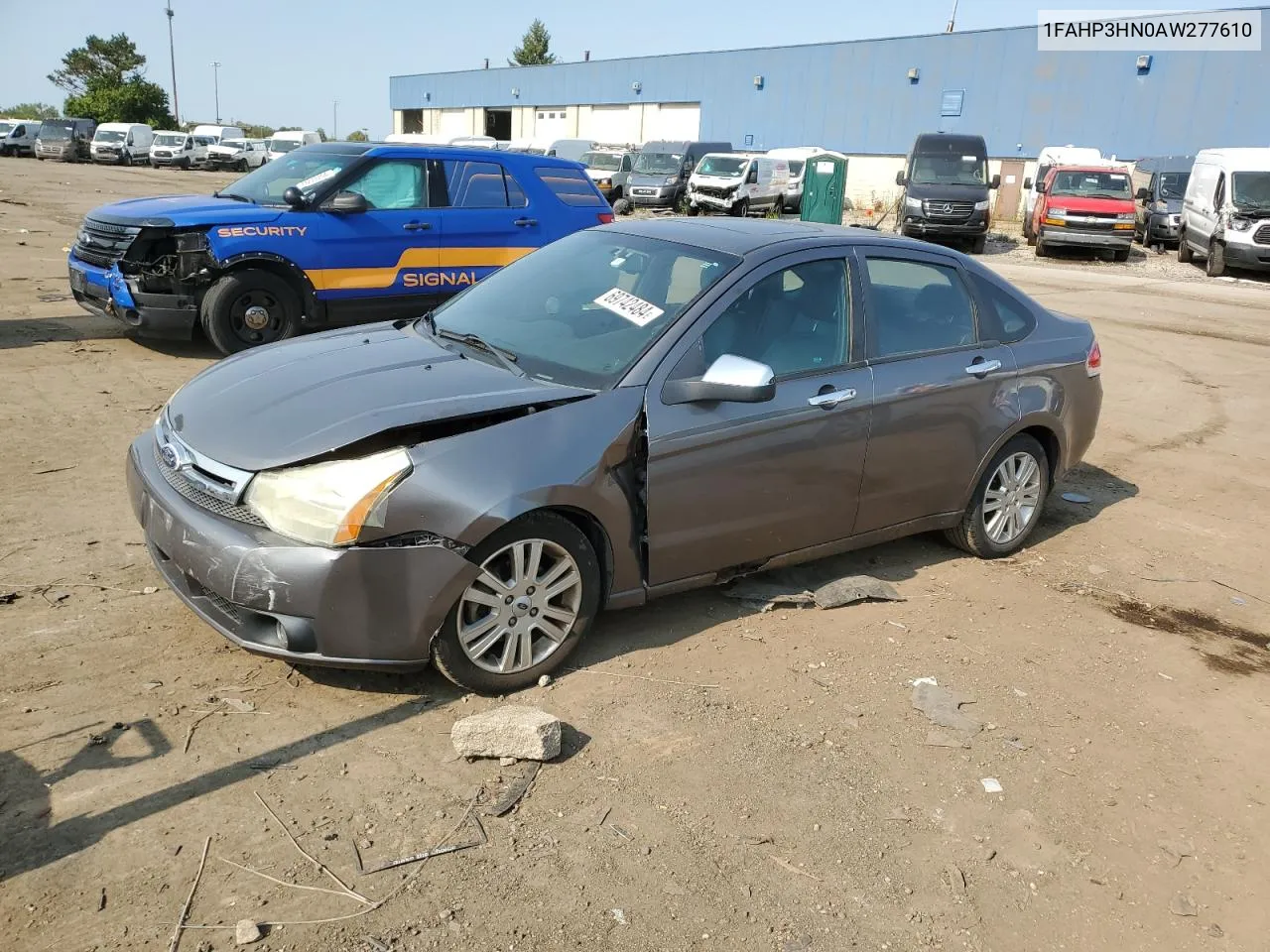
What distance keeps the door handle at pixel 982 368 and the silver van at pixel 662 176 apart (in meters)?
26.1

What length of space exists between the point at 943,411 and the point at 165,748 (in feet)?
11.6

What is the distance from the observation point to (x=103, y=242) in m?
8.41

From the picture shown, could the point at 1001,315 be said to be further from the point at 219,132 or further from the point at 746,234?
the point at 219,132

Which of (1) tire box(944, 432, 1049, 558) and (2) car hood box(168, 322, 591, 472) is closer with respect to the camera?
(2) car hood box(168, 322, 591, 472)

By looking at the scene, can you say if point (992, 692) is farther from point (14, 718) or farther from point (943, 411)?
point (14, 718)

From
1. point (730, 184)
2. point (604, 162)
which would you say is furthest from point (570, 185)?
point (604, 162)

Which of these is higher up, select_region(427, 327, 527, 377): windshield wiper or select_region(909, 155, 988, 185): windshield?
select_region(909, 155, 988, 185): windshield

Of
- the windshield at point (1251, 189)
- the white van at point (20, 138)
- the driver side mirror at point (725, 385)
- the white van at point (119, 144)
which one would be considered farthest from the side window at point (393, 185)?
the white van at point (20, 138)

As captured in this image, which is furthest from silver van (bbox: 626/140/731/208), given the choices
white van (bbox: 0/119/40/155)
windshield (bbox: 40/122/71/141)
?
white van (bbox: 0/119/40/155)

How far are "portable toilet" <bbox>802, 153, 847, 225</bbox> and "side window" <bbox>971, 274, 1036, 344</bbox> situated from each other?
2326cm

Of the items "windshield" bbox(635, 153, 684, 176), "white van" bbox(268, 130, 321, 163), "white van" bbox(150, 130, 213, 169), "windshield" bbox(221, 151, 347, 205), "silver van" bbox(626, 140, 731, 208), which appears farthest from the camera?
"white van" bbox(150, 130, 213, 169)

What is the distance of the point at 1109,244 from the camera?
888 inches

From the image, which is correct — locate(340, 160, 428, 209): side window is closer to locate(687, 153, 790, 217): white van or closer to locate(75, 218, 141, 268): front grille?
locate(75, 218, 141, 268): front grille

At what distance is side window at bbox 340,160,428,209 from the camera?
347 inches
